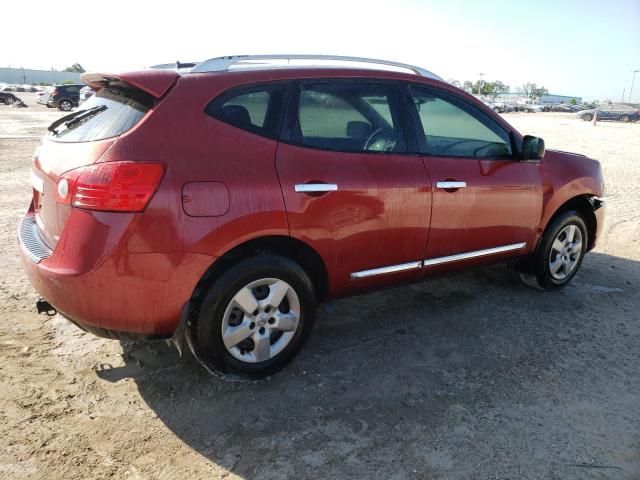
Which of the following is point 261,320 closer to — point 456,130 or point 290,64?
point 290,64

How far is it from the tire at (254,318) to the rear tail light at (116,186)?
2.02ft

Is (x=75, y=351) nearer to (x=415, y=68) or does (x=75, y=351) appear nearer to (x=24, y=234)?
(x=24, y=234)

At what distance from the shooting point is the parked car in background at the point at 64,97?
3422 centimetres

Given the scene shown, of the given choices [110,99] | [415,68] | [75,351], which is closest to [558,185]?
[415,68]

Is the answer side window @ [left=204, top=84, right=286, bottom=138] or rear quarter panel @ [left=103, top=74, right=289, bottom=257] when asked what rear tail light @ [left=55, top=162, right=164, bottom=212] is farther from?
side window @ [left=204, top=84, right=286, bottom=138]

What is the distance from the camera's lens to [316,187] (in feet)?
9.87

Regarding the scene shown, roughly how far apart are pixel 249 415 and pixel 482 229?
224cm

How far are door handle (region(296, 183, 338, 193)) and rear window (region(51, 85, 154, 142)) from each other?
0.91m

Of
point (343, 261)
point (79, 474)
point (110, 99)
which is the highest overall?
point (110, 99)

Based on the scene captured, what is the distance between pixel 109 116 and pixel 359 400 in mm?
2124

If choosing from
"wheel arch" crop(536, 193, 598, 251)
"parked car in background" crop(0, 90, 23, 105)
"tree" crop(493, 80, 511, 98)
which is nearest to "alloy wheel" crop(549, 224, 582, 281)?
"wheel arch" crop(536, 193, 598, 251)

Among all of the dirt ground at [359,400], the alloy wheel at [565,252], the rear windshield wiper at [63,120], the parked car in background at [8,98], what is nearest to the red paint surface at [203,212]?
the rear windshield wiper at [63,120]

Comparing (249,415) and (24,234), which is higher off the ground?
(24,234)

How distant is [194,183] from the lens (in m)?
2.63
